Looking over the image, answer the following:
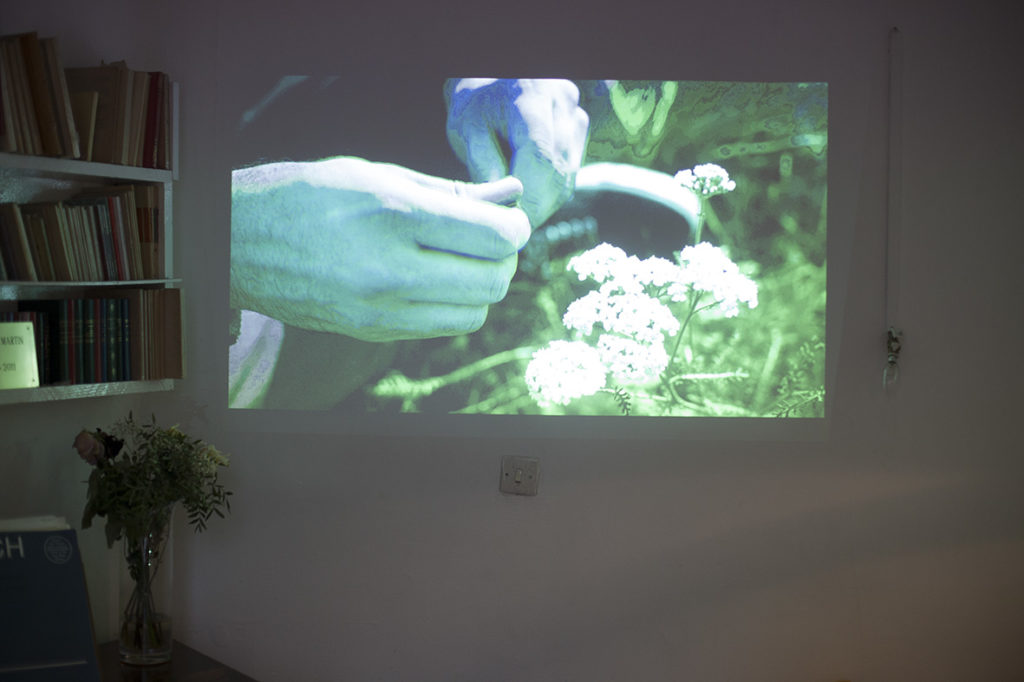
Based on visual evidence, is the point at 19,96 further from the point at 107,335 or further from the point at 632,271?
the point at 632,271

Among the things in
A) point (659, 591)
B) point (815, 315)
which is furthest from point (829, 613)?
point (815, 315)

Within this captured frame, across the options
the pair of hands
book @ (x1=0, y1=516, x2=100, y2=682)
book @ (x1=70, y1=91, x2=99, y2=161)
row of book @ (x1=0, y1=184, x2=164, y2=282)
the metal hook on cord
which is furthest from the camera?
the pair of hands

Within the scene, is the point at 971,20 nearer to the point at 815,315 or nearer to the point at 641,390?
the point at 815,315

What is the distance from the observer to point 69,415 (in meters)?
2.46

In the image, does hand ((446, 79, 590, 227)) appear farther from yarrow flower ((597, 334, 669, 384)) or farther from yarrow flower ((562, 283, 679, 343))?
yarrow flower ((597, 334, 669, 384))

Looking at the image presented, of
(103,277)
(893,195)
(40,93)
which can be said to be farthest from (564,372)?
(40,93)

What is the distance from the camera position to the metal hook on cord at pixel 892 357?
246 cm

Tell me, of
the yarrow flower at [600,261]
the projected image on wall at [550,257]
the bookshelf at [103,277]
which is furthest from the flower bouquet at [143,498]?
the yarrow flower at [600,261]

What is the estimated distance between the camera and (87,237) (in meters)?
2.28

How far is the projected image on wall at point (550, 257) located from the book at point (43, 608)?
0.70 meters

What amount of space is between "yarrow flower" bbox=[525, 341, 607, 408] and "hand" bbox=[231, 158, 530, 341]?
0.21m

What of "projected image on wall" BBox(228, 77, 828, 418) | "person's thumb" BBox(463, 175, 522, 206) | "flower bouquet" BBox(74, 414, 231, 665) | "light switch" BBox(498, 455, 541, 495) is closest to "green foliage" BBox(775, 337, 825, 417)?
"projected image on wall" BBox(228, 77, 828, 418)

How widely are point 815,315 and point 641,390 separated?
1.69 ft

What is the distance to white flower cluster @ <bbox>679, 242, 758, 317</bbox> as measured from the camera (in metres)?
2.52
